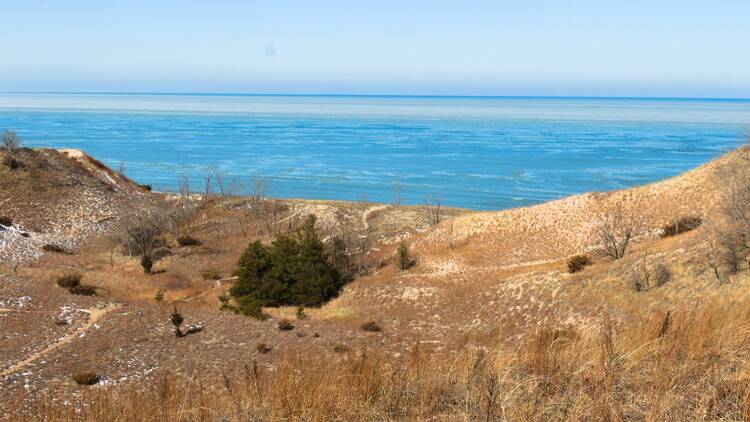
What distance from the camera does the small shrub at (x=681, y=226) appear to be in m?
34.8

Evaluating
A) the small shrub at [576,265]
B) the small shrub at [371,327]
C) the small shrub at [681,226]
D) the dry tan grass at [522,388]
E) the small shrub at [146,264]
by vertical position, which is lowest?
the small shrub at [146,264]

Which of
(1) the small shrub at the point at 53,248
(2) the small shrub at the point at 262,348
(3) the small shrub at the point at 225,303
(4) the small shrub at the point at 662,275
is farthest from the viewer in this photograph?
(1) the small shrub at the point at 53,248

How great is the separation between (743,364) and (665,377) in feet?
3.55

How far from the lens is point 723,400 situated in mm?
5555

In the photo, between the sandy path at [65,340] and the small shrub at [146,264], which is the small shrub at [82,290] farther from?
the small shrub at [146,264]

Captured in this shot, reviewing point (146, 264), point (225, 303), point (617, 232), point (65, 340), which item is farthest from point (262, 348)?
point (617, 232)

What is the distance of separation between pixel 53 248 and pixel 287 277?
71.6 ft

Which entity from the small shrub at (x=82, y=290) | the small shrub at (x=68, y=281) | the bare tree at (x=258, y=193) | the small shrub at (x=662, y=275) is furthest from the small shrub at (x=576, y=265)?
the bare tree at (x=258, y=193)

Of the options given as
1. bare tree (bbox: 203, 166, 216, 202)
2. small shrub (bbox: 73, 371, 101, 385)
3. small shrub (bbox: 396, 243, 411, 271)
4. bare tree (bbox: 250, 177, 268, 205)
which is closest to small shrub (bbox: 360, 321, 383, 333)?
small shrub (bbox: 396, 243, 411, 271)

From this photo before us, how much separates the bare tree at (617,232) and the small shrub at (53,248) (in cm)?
4091

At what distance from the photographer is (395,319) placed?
31.2 meters

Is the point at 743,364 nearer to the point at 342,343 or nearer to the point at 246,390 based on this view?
the point at 246,390

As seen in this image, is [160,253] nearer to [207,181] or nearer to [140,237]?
[140,237]

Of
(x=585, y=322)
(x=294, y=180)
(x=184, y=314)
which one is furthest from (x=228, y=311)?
(x=294, y=180)
